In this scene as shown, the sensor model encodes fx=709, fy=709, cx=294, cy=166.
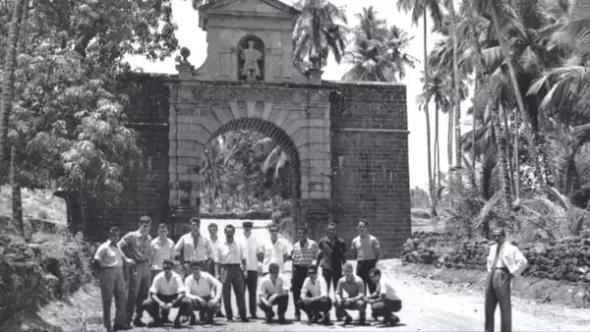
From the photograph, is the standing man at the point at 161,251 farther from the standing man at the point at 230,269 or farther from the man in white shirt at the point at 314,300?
the man in white shirt at the point at 314,300

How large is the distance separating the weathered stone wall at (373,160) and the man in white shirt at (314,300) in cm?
1022

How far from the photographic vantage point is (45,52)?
16312 millimetres

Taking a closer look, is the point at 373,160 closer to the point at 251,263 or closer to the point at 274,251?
the point at 274,251

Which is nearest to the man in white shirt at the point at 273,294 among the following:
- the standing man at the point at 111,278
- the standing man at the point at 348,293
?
the standing man at the point at 348,293

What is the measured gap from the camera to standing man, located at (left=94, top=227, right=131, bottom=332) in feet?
33.1

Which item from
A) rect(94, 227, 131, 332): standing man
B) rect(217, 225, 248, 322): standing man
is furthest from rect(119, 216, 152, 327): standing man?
rect(217, 225, 248, 322): standing man

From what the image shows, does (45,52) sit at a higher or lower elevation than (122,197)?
higher

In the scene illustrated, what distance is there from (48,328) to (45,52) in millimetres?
8554

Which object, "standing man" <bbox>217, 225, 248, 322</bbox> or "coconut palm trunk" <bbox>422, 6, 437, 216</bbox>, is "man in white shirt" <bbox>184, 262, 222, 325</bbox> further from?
"coconut palm trunk" <bbox>422, 6, 437, 216</bbox>

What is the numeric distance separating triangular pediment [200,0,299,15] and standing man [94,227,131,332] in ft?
38.5

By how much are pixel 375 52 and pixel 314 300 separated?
103ft

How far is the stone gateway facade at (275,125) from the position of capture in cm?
2036

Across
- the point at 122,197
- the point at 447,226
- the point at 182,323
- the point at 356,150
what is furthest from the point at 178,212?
the point at 182,323

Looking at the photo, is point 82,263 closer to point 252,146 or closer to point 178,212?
point 178,212
